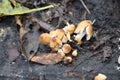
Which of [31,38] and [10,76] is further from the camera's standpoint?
[31,38]

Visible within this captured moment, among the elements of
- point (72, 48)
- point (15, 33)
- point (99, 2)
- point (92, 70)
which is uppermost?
point (99, 2)

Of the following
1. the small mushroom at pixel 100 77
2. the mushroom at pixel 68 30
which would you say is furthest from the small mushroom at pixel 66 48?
the small mushroom at pixel 100 77

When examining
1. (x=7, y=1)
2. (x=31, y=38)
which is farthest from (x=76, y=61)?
(x=7, y=1)

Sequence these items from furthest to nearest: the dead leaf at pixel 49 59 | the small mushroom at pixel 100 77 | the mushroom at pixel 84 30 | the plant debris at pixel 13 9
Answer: the plant debris at pixel 13 9
the mushroom at pixel 84 30
the dead leaf at pixel 49 59
the small mushroom at pixel 100 77

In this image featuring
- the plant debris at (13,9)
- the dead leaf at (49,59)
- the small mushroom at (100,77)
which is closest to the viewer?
the small mushroom at (100,77)

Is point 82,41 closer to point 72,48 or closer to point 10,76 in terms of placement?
point 72,48

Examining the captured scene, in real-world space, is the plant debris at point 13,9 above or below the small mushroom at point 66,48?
above

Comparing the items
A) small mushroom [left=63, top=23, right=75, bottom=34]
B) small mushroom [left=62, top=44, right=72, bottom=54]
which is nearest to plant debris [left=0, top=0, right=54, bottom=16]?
small mushroom [left=63, top=23, right=75, bottom=34]

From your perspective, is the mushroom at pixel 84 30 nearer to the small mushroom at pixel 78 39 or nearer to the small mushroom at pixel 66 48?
the small mushroom at pixel 78 39
